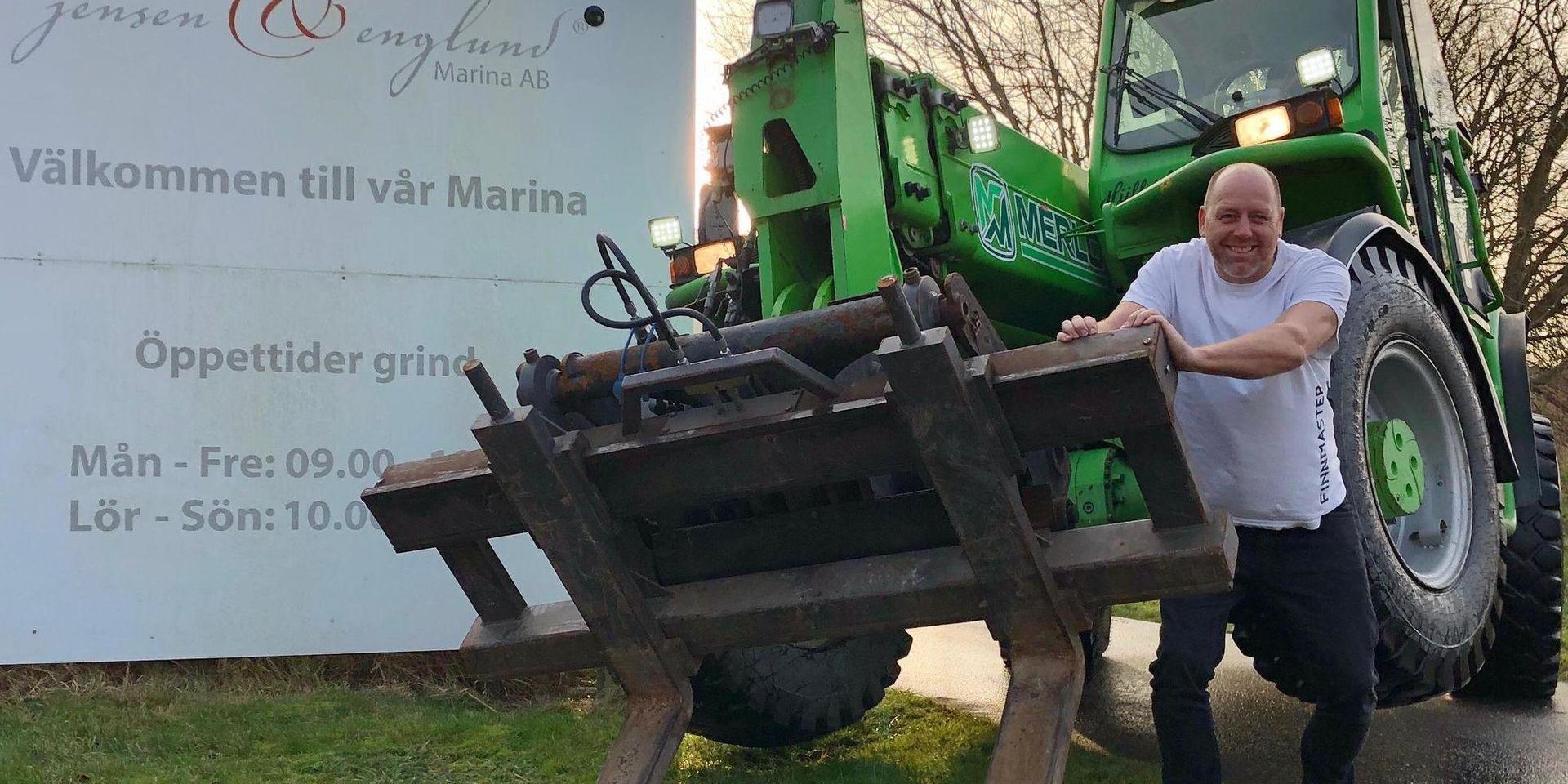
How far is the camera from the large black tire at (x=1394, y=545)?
347 cm

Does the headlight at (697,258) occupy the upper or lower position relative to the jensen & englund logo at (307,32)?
lower

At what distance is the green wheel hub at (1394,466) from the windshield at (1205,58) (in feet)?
4.69

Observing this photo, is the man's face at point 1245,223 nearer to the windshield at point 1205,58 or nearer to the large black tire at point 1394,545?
the large black tire at point 1394,545

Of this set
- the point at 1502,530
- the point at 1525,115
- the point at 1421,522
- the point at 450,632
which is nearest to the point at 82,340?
the point at 450,632

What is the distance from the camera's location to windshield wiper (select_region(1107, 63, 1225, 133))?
15.9ft

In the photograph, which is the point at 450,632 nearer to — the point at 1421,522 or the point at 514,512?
the point at 514,512

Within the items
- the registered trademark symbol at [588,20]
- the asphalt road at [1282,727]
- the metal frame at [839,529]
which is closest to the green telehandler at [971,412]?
the metal frame at [839,529]

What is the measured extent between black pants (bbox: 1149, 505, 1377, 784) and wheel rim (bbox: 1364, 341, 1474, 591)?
1.07 metres

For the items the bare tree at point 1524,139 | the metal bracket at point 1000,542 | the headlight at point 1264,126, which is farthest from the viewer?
the bare tree at point 1524,139

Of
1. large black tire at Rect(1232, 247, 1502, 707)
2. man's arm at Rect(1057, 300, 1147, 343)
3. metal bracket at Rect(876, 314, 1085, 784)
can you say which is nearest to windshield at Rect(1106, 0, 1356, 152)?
large black tire at Rect(1232, 247, 1502, 707)

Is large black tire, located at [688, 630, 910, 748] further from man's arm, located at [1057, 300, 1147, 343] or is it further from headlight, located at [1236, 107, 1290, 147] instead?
headlight, located at [1236, 107, 1290, 147]

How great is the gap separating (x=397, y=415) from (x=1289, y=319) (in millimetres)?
3930

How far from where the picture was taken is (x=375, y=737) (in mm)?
4570

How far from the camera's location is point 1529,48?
12.7 metres
